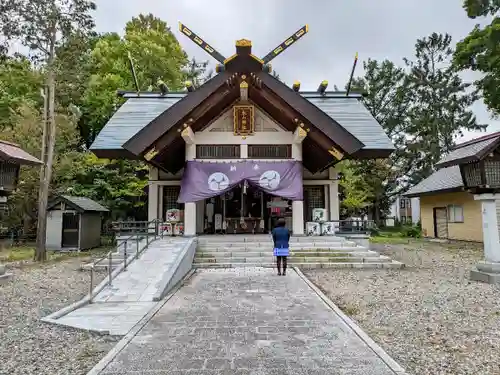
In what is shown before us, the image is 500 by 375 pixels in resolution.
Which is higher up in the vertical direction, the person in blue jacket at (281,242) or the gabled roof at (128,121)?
the gabled roof at (128,121)

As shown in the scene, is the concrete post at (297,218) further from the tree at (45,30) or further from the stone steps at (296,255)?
the tree at (45,30)

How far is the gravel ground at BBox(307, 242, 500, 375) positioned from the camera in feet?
13.1

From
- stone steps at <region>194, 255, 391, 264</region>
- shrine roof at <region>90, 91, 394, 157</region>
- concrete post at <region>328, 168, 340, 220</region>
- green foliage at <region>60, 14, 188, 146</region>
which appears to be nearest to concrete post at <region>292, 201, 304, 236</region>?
stone steps at <region>194, 255, 391, 264</region>

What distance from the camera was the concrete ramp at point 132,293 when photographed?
538cm

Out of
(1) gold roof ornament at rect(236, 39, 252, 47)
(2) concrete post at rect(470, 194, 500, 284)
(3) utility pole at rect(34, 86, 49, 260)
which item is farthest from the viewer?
(3) utility pole at rect(34, 86, 49, 260)

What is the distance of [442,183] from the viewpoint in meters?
21.1

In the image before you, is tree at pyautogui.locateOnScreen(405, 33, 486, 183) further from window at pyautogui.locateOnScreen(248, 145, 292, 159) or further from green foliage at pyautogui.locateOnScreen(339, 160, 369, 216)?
window at pyautogui.locateOnScreen(248, 145, 292, 159)

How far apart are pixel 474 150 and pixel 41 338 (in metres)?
9.68

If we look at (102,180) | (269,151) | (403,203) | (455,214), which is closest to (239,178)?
(269,151)

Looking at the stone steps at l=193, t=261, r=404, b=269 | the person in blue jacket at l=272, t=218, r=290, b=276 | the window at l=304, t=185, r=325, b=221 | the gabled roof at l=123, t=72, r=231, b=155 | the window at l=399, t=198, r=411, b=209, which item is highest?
the gabled roof at l=123, t=72, r=231, b=155

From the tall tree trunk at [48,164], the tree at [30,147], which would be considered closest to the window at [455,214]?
the tall tree trunk at [48,164]

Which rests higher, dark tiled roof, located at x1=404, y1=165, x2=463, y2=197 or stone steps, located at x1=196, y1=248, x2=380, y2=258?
dark tiled roof, located at x1=404, y1=165, x2=463, y2=197

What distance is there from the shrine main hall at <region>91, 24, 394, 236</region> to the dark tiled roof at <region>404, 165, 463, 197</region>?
771cm

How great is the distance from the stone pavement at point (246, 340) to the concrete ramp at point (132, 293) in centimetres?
44
